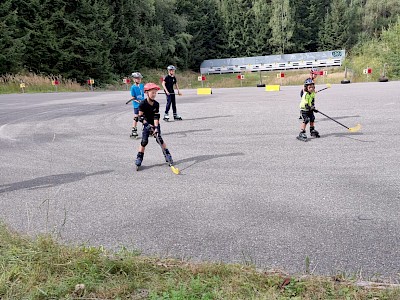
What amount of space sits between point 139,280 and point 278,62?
4870 centimetres

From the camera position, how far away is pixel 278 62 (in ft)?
158

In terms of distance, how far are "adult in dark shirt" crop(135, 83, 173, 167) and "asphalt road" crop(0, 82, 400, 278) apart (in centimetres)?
34

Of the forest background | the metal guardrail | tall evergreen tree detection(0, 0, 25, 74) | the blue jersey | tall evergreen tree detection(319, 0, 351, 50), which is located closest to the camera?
the blue jersey

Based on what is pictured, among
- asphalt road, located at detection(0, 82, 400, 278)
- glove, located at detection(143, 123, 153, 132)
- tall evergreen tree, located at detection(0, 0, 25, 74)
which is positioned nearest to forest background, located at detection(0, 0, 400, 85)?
tall evergreen tree, located at detection(0, 0, 25, 74)

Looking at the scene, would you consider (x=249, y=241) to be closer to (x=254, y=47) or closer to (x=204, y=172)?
(x=204, y=172)

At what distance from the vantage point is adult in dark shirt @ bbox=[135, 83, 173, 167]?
22.1 feet

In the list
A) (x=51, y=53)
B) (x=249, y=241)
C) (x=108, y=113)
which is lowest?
(x=249, y=241)

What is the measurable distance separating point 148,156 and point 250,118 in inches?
223

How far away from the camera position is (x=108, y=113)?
14781 mm

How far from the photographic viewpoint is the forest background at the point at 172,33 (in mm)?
30297

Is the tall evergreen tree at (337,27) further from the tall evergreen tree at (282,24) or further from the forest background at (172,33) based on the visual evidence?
the tall evergreen tree at (282,24)

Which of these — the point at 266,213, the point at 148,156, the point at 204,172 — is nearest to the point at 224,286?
the point at 266,213

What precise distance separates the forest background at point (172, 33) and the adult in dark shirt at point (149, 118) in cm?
2475

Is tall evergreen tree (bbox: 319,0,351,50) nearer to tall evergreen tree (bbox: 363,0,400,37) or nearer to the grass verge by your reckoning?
tall evergreen tree (bbox: 363,0,400,37)
